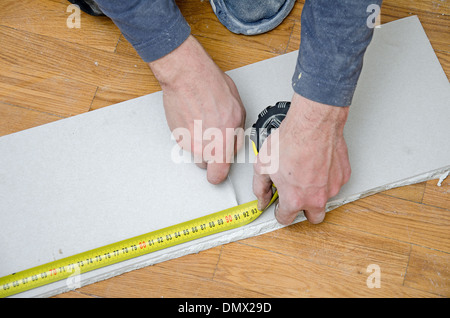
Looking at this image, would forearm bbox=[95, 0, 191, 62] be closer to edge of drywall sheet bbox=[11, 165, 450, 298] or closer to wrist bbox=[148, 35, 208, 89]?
wrist bbox=[148, 35, 208, 89]

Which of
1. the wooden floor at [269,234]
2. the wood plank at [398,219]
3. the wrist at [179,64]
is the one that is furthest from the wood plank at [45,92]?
the wood plank at [398,219]

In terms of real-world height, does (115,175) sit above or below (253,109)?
below

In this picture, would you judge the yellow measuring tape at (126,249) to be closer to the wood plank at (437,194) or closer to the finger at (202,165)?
the finger at (202,165)

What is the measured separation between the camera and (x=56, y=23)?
4.98 feet

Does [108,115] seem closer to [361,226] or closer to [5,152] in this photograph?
[5,152]

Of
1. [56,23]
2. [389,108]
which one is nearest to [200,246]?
[389,108]

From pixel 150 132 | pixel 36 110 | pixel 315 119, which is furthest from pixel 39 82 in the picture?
pixel 315 119

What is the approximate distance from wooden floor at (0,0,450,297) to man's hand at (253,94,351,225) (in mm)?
184

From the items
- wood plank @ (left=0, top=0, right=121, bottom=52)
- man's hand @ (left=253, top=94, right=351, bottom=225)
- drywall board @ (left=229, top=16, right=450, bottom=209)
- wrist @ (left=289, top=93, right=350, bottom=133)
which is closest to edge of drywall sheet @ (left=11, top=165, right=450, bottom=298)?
drywall board @ (left=229, top=16, right=450, bottom=209)

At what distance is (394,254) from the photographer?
1.27m

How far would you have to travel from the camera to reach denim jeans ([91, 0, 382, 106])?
3.21ft

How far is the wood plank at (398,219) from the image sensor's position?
1.28 meters

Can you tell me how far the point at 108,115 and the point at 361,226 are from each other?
0.87 meters

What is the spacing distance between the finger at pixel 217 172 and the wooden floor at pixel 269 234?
0.21 meters
